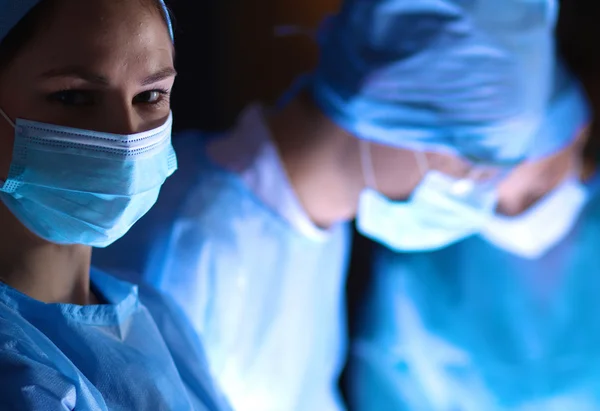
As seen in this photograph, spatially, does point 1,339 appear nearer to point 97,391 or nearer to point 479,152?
point 97,391

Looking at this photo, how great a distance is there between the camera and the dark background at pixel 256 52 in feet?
6.72

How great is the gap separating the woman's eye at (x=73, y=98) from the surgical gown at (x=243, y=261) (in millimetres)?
521

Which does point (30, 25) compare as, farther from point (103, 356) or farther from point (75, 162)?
point (103, 356)

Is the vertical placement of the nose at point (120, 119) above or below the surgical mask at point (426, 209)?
above

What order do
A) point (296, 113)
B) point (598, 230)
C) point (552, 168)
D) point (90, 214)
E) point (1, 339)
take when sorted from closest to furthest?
point (1, 339) < point (90, 214) < point (296, 113) < point (552, 168) < point (598, 230)

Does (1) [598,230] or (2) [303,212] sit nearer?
(2) [303,212]

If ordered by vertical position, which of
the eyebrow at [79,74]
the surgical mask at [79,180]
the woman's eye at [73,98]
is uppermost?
the eyebrow at [79,74]

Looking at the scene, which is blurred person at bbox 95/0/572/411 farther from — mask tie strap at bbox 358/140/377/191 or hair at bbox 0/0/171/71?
hair at bbox 0/0/171/71

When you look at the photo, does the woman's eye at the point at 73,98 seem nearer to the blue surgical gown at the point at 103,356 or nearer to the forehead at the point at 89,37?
the forehead at the point at 89,37

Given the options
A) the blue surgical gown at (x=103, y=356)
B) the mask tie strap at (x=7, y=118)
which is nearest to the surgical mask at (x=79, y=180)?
the mask tie strap at (x=7, y=118)

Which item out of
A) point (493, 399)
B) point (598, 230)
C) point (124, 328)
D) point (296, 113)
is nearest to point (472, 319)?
point (493, 399)

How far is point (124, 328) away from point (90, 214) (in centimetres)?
22

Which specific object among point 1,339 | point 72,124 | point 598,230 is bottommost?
point 598,230

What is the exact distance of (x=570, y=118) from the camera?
1859 mm
